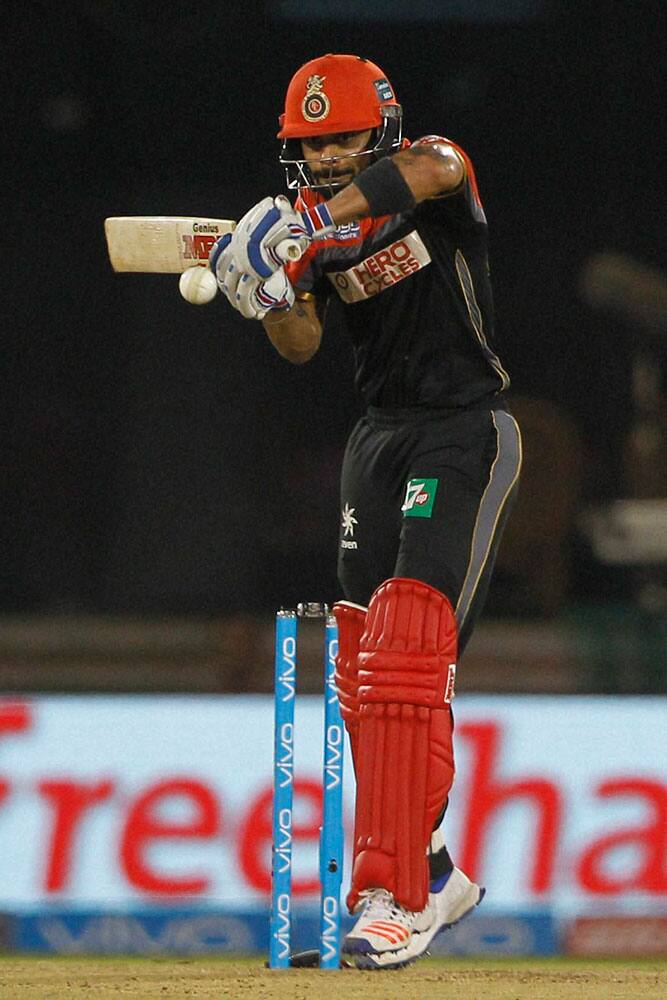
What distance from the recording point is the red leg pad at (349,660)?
291cm

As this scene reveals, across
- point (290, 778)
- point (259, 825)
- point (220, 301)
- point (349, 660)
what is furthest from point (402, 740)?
point (220, 301)

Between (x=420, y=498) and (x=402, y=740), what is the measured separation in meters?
0.38

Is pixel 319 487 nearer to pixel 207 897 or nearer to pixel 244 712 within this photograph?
pixel 244 712

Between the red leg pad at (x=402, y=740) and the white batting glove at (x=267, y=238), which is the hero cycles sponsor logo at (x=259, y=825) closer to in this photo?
the red leg pad at (x=402, y=740)

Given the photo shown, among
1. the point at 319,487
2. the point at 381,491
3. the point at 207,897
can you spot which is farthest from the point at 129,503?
the point at 381,491

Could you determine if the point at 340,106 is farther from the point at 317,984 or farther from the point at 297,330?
the point at 317,984

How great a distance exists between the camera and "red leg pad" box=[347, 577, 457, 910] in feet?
8.55

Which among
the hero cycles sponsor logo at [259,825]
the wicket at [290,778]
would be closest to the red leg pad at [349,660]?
the wicket at [290,778]

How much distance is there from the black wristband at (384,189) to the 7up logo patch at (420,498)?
1.41 ft

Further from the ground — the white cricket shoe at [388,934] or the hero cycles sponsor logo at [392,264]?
the hero cycles sponsor logo at [392,264]

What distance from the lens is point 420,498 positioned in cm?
272

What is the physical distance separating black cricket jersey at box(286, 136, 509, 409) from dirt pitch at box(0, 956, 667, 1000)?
2.96 feet

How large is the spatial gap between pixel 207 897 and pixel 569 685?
62.6 inches

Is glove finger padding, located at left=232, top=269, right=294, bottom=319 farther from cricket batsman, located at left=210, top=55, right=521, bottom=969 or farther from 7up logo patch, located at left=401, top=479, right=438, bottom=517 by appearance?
7up logo patch, located at left=401, top=479, right=438, bottom=517
